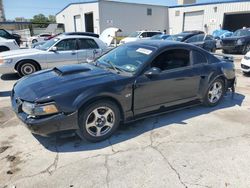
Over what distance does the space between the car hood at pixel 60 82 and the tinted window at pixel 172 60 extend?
93 cm

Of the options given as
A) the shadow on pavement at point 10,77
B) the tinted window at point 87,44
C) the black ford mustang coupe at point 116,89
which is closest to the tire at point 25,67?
the shadow on pavement at point 10,77

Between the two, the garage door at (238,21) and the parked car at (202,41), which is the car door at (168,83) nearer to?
the parked car at (202,41)

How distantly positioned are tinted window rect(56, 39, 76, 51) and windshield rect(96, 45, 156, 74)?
416 centimetres

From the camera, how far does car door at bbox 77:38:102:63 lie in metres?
8.55

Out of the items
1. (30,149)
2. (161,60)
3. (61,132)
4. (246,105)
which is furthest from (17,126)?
(246,105)

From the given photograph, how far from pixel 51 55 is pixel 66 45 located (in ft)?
2.25

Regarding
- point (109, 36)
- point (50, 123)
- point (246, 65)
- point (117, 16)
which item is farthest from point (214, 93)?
point (117, 16)

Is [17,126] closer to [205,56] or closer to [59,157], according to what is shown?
[59,157]

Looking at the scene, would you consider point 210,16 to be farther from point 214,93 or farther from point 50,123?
point 50,123

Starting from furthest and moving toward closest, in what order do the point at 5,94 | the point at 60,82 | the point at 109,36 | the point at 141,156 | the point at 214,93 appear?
the point at 109,36 < the point at 5,94 < the point at 214,93 < the point at 60,82 < the point at 141,156

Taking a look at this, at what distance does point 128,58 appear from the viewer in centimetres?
418

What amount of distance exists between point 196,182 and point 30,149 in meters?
2.39

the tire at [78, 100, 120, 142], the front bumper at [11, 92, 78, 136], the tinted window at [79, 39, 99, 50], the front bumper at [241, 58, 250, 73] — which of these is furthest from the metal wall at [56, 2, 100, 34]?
the front bumper at [11, 92, 78, 136]

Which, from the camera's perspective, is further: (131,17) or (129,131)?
(131,17)
